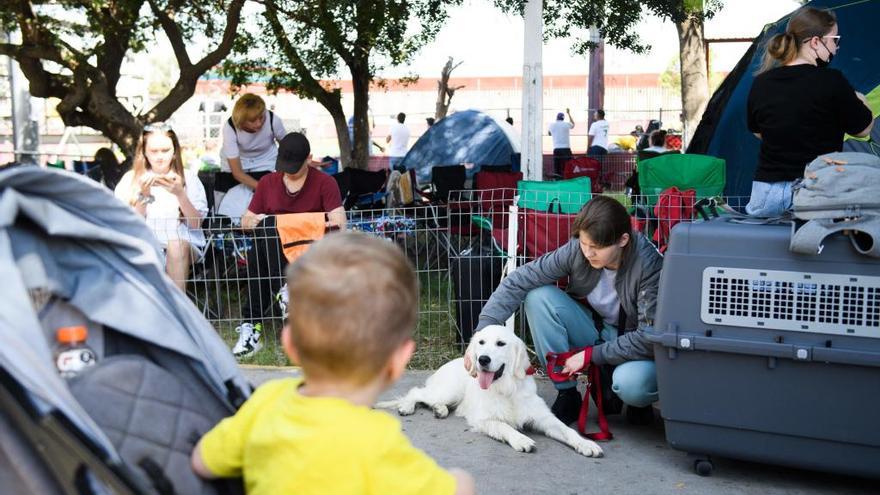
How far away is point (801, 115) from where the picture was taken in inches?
183

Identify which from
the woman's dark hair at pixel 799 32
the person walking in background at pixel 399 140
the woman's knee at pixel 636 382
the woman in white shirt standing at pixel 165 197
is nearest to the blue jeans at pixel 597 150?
the person walking in background at pixel 399 140

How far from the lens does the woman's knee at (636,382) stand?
4555 mm

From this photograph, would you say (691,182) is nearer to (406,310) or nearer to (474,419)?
Answer: (474,419)

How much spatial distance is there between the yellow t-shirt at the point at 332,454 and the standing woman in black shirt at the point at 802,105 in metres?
3.16

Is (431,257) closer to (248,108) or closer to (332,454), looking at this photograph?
(248,108)

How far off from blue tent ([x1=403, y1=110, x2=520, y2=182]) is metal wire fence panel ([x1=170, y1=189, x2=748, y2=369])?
8012 millimetres

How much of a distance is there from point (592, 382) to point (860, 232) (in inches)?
67.5

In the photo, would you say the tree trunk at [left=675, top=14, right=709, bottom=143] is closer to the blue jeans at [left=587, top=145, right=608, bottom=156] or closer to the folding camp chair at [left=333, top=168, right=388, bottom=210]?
the blue jeans at [left=587, top=145, right=608, bottom=156]

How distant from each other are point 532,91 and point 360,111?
6915 mm

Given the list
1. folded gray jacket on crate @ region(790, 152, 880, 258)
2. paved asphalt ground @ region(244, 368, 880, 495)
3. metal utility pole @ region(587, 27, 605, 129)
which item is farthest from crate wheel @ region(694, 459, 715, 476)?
metal utility pole @ region(587, 27, 605, 129)

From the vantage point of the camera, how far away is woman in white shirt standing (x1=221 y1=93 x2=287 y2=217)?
8297 millimetres

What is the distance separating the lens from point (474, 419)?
5.02m

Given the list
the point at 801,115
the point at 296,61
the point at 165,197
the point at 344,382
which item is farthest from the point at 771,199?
the point at 296,61

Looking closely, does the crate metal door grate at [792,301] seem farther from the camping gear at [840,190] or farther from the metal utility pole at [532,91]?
the metal utility pole at [532,91]
